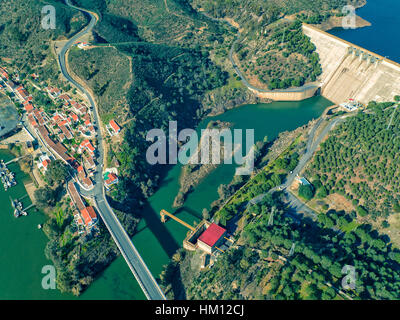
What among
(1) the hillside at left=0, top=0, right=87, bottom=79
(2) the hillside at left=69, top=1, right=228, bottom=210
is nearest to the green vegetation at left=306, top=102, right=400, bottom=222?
(2) the hillside at left=69, top=1, right=228, bottom=210

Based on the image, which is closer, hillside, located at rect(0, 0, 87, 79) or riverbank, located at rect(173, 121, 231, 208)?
riverbank, located at rect(173, 121, 231, 208)

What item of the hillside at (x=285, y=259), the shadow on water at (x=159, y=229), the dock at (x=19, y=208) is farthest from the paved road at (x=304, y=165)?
the dock at (x=19, y=208)

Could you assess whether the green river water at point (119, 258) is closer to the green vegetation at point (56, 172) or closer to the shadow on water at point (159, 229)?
the shadow on water at point (159, 229)

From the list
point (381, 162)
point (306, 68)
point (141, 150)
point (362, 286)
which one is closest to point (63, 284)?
point (141, 150)

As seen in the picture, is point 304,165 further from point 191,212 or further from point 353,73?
point 353,73

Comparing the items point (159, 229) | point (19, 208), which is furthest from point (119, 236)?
point (19, 208)

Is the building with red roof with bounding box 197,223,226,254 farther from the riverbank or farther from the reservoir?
Answer: the reservoir
